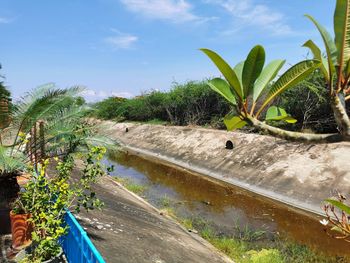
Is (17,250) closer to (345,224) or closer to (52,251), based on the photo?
(52,251)

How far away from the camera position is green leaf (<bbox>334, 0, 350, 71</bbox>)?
1363mm

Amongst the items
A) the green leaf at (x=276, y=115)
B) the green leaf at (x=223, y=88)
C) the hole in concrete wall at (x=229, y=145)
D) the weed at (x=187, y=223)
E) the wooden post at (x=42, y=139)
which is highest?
the green leaf at (x=223, y=88)

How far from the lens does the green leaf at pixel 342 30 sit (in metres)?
1.36

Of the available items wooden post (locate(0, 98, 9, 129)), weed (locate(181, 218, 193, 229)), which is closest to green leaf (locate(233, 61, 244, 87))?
wooden post (locate(0, 98, 9, 129))

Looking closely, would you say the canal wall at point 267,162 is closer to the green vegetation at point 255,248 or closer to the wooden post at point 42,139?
the wooden post at point 42,139

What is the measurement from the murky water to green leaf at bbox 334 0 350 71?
754 cm

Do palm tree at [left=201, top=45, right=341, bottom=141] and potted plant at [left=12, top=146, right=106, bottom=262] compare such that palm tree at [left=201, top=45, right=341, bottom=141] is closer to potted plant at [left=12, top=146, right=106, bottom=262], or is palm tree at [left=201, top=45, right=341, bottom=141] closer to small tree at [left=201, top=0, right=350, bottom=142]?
small tree at [left=201, top=0, right=350, bottom=142]

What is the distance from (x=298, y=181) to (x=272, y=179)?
116 centimetres

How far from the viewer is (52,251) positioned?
473 centimetres

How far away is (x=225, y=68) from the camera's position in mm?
1298

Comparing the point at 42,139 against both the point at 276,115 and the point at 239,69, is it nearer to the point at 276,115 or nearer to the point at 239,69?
the point at 239,69

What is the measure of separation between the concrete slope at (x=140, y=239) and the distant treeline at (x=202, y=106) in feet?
8.87

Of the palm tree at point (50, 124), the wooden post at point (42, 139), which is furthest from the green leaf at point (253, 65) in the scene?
the wooden post at point (42, 139)

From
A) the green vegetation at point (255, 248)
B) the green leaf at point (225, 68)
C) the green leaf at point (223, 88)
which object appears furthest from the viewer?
the green vegetation at point (255, 248)
